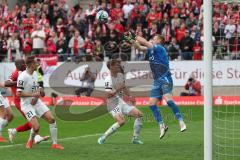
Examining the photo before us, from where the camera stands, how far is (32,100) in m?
16.4

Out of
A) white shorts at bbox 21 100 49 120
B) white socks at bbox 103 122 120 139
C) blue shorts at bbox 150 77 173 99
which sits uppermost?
blue shorts at bbox 150 77 173 99

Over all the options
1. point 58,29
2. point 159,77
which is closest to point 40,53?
point 58,29

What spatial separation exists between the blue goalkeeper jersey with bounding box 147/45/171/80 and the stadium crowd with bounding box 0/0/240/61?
11.5m

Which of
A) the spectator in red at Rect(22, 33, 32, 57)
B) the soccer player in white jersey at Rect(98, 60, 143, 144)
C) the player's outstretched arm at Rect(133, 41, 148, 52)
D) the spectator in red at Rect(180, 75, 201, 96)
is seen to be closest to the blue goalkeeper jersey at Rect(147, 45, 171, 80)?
the player's outstretched arm at Rect(133, 41, 148, 52)

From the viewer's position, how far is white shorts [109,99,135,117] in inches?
678

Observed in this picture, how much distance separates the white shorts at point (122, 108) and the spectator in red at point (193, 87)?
42.5ft

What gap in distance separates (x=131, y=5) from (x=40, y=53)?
4.83 metres

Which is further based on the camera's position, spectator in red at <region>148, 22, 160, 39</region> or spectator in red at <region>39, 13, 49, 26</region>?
spectator in red at <region>39, 13, 49, 26</region>

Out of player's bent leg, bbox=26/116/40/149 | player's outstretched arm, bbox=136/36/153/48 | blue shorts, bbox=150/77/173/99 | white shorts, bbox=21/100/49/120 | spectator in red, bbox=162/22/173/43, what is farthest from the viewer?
spectator in red, bbox=162/22/173/43

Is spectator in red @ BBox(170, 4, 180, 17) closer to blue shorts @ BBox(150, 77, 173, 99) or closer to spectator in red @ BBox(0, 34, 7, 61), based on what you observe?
spectator in red @ BBox(0, 34, 7, 61)

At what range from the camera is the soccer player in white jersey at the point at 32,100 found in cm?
1622

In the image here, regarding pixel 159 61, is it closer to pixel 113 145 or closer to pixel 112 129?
pixel 112 129

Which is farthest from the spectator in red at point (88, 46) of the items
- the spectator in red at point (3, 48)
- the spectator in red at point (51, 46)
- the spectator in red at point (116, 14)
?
the spectator in red at point (3, 48)

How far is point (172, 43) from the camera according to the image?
103 ft
